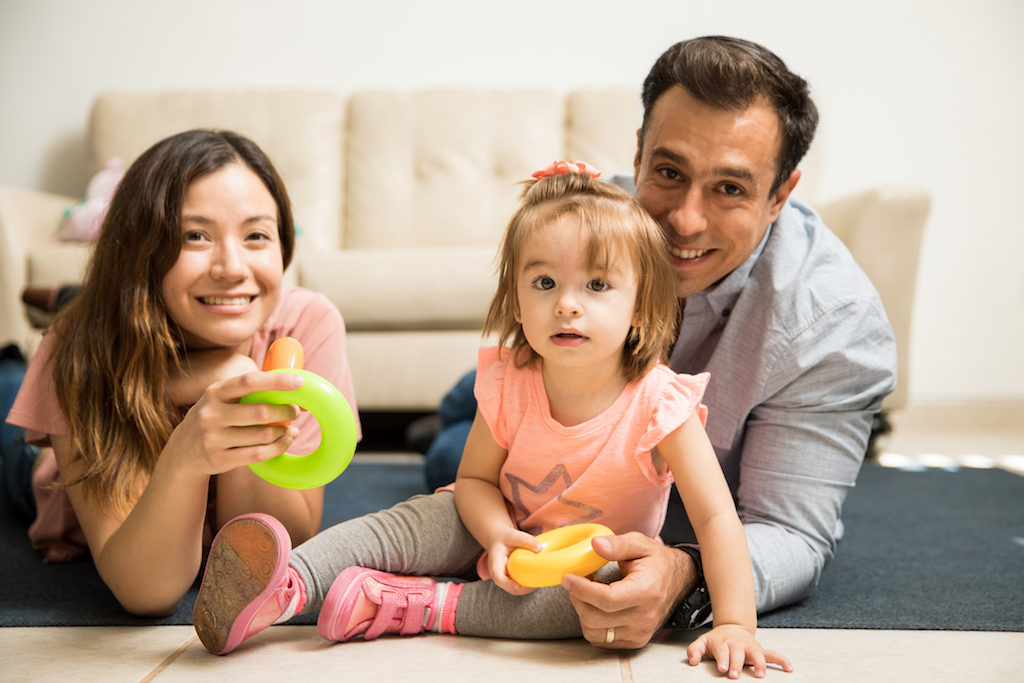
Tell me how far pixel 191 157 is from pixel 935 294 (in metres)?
2.85

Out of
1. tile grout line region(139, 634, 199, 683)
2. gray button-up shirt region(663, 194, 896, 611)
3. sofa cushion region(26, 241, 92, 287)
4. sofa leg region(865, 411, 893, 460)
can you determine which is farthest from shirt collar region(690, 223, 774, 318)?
sofa cushion region(26, 241, 92, 287)

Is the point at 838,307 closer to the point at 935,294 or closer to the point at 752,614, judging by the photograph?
the point at 752,614

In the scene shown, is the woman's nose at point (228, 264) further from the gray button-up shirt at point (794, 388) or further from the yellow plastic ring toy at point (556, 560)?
the gray button-up shirt at point (794, 388)

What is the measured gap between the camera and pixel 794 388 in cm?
121

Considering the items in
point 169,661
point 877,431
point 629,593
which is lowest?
point 877,431

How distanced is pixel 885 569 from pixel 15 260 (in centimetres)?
238

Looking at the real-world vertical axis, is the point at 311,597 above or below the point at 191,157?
below

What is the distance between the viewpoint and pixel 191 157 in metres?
1.16

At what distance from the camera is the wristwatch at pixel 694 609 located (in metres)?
1.01

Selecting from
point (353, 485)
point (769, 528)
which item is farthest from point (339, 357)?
point (353, 485)

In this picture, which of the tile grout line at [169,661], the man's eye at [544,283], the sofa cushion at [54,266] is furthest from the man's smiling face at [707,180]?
the sofa cushion at [54,266]

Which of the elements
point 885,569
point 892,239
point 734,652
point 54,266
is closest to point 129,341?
point 734,652

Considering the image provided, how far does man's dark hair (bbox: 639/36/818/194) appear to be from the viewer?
1.17 meters

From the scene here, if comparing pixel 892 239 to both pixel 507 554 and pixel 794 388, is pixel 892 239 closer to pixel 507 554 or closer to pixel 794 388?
Answer: pixel 794 388
